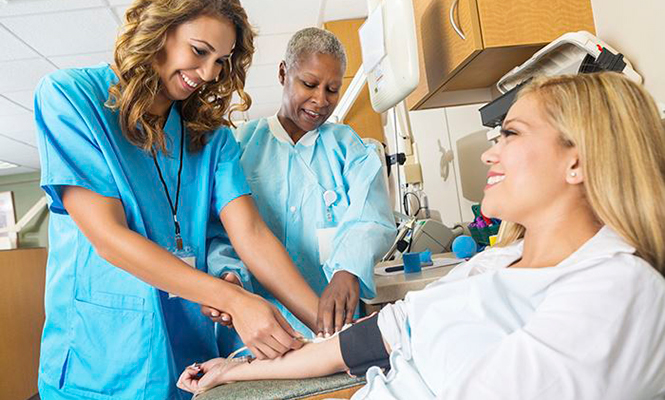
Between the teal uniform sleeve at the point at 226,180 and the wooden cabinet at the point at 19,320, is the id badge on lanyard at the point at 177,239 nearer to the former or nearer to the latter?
the teal uniform sleeve at the point at 226,180

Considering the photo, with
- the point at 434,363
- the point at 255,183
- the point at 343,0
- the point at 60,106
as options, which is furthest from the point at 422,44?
the point at 343,0

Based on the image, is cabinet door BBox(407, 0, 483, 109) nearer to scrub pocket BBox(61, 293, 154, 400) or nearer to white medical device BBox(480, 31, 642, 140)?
white medical device BBox(480, 31, 642, 140)

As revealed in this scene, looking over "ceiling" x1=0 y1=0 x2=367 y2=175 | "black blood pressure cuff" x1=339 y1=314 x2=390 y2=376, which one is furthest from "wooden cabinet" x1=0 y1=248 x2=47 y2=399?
"black blood pressure cuff" x1=339 y1=314 x2=390 y2=376

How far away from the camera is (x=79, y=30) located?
12.9 ft

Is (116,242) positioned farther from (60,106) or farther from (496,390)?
(496,390)

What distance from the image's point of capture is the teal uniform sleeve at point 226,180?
54.6 inches

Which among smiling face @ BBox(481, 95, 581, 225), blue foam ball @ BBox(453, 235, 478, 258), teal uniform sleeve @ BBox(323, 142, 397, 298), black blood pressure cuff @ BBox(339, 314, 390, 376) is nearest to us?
smiling face @ BBox(481, 95, 581, 225)

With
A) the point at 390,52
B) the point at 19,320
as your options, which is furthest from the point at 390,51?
the point at 19,320

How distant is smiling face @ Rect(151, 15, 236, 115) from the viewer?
1233mm

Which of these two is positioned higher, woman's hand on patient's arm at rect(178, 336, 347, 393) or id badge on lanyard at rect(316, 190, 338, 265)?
id badge on lanyard at rect(316, 190, 338, 265)

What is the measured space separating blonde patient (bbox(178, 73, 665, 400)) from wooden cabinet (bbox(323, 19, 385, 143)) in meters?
2.82

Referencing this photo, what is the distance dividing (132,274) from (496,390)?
0.74 meters

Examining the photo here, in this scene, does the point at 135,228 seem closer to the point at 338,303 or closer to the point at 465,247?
the point at 338,303

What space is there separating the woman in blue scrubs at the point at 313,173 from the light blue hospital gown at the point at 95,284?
0.27 meters
